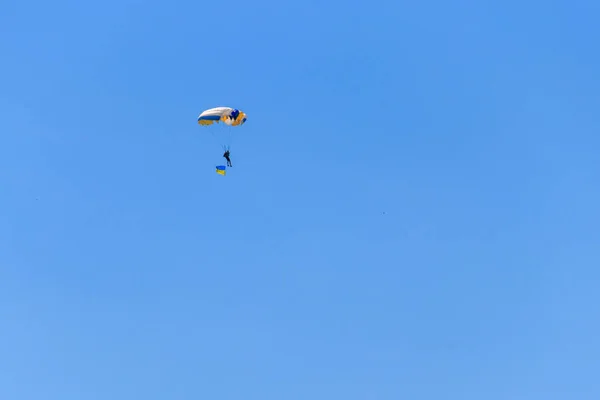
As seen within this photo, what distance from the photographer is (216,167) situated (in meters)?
183

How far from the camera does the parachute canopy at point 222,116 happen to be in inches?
6900

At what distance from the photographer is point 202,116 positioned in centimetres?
17538

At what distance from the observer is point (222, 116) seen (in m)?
175

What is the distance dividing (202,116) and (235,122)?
3706 millimetres

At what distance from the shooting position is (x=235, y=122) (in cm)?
17600

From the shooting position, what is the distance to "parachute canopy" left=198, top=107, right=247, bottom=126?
175250mm

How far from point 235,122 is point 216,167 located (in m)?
8.85

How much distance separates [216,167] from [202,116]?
944 centimetres
